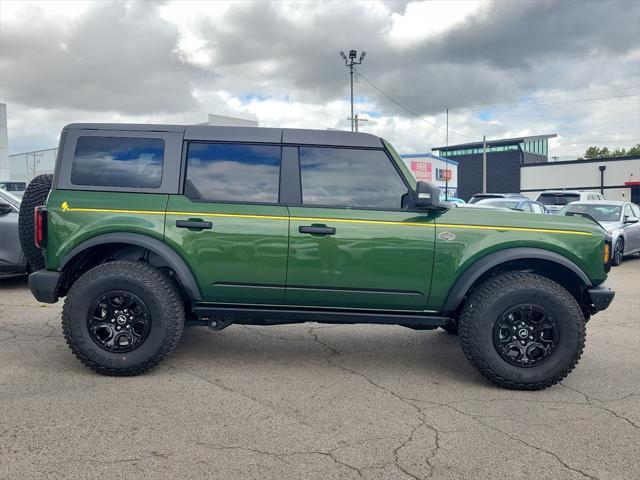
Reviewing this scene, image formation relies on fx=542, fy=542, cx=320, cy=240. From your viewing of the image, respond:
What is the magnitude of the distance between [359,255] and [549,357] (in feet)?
5.39

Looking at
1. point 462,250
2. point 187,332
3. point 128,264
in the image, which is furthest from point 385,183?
point 187,332

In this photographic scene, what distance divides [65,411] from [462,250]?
3034mm

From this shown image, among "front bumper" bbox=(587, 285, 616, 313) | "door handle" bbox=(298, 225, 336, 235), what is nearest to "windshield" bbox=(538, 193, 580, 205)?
"front bumper" bbox=(587, 285, 616, 313)

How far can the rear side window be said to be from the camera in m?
4.37

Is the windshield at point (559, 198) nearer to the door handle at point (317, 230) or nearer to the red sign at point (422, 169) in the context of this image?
the door handle at point (317, 230)

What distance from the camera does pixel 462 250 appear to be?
4215 mm

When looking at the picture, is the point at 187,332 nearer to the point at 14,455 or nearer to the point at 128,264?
the point at 128,264

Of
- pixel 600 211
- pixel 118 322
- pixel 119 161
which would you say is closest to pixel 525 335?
pixel 118 322

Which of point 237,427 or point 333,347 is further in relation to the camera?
point 333,347

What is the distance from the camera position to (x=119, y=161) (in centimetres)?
439

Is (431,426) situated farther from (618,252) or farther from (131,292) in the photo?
(618,252)

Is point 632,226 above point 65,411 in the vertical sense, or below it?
above

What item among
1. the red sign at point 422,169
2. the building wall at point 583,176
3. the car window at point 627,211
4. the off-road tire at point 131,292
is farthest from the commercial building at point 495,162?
the off-road tire at point 131,292

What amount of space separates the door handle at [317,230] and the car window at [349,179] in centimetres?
23
